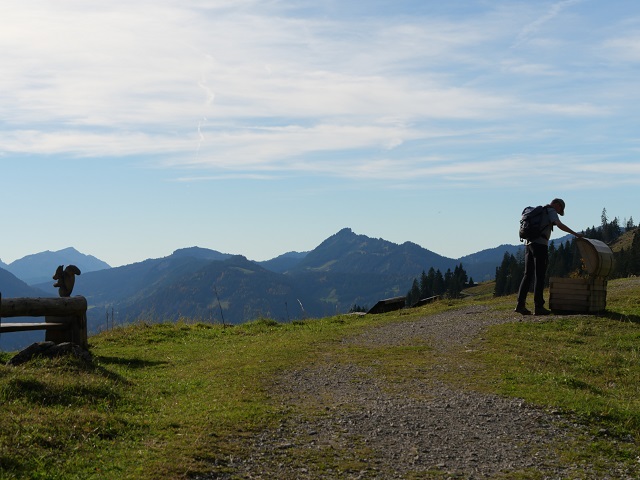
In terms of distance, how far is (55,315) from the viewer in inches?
725

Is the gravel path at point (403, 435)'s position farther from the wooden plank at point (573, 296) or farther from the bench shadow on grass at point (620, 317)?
the wooden plank at point (573, 296)

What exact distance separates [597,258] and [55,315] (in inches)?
642

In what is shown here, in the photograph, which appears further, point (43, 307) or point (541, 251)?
point (541, 251)

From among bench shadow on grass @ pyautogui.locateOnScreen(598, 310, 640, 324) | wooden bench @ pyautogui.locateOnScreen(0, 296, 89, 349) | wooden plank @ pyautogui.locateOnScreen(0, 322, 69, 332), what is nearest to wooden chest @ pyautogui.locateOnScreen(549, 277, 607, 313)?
bench shadow on grass @ pyautogui.locateOnScreen(598, 310, 640, 324)

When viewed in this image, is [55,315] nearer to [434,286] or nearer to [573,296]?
[573,296]

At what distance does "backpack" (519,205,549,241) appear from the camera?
73.2 ft

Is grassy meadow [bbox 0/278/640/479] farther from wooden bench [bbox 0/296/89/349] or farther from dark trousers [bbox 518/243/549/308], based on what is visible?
dark trousers [bbox 518/243/549/308]

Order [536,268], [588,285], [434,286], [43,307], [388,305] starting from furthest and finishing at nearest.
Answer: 1. [434,286]
2. [388,305]
3. [536,268]
4. [588,285]
5. [43,307]

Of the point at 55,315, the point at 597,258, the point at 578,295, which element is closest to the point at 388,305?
the point at 578,295

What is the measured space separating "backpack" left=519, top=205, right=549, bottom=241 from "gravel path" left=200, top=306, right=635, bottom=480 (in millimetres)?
9502

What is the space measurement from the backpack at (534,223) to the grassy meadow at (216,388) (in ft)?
9.42

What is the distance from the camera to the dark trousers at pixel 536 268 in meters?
22.4

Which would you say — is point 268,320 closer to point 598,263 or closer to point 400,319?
point 400,319

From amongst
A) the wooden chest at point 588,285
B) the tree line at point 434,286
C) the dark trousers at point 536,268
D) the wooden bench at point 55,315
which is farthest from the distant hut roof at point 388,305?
the tree line at point 434,286
